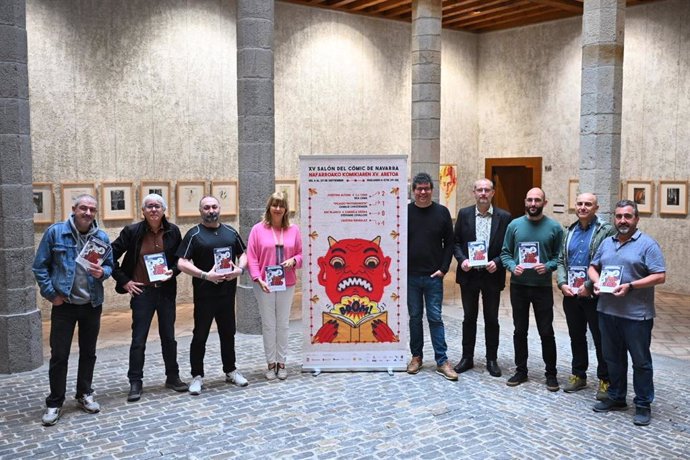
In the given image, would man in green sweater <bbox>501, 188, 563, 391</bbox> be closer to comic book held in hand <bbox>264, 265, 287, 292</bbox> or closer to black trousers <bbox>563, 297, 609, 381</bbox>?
black trousers <bbox>563, 297, 609, 381</bbox>

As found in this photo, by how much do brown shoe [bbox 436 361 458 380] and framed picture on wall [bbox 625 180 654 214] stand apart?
7572 millimetres

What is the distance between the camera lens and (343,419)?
6004mm

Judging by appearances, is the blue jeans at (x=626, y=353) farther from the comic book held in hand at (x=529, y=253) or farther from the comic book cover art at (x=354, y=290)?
the comic book cover art at (x=354, y=290)

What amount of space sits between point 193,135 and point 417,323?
5974 mm

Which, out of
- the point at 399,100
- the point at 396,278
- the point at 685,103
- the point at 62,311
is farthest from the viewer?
the point at 399,100

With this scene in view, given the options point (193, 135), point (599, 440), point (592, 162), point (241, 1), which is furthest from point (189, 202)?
point (599, 440)

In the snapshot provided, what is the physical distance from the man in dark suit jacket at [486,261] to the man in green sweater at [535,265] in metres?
0.19

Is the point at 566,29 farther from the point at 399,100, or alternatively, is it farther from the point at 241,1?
the point at 241,1

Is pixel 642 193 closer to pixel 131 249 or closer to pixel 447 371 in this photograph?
pixel 447 371

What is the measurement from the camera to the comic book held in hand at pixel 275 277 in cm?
686

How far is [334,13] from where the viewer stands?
43.8 feet

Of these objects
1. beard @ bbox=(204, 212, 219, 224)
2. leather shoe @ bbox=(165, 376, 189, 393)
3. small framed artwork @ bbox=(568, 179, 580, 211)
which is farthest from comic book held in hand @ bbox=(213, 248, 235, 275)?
small framed artwork @ bbox=(568, 179, 580, 211)

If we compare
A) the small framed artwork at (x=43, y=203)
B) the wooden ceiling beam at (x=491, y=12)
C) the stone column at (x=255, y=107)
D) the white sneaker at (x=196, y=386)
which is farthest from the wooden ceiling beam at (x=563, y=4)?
the white sneaker at (x=196, y=386)

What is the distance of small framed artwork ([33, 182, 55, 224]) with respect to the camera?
Result: 1009cm
